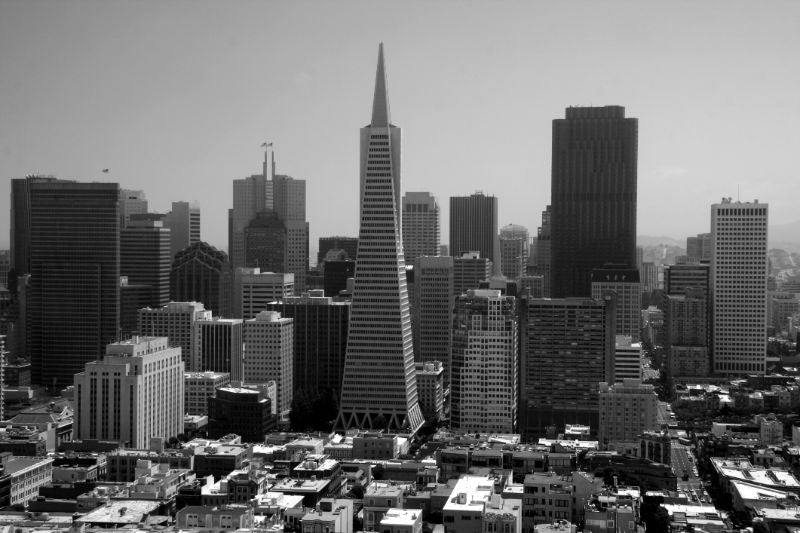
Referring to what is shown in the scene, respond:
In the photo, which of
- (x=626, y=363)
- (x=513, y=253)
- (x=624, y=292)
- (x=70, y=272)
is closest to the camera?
(x=626, y=363)

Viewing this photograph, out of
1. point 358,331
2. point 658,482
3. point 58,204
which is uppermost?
point 58,204

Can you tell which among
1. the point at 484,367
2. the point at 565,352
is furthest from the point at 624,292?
the point at 484,367

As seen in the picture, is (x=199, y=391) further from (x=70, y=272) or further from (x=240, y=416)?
(x=70, y=272)

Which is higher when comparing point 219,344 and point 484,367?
point 219,344

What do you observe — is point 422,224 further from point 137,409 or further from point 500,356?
point 137,409

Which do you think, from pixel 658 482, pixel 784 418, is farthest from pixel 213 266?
pixel 658 482

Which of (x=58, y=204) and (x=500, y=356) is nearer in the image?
(x=500, y=356)

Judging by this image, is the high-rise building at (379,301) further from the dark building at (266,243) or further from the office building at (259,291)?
the dark building at (266,243)
